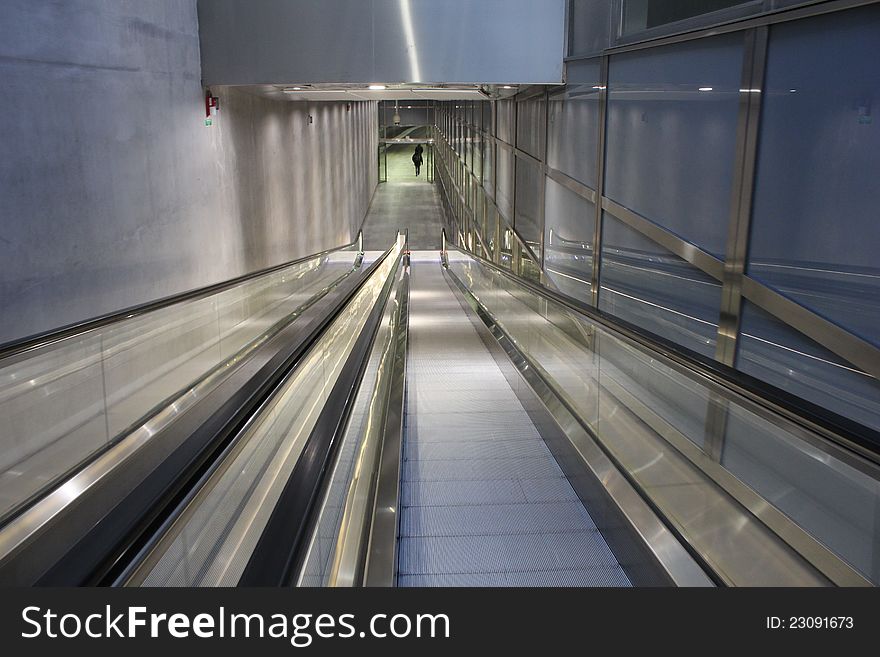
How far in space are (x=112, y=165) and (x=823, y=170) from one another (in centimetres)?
580

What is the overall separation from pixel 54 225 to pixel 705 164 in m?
4.91

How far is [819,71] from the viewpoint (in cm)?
404

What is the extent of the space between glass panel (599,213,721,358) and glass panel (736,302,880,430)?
544mm

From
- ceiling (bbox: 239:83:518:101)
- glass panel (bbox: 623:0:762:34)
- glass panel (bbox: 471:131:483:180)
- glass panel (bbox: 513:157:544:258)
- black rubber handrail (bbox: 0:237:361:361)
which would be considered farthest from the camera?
glass panel (bbox: 471:131:483:180)

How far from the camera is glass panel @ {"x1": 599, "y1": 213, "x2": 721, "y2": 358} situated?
5.45 meters

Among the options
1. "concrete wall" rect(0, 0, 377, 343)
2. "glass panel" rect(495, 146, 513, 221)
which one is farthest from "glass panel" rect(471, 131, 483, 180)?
"concrete wall" rect(0, 0, 377, 343)

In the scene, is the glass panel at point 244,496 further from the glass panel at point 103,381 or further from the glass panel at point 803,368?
the glass panel at point 803,368

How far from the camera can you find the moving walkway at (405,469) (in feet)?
6.55

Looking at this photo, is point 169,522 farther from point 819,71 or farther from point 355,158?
point 355,158

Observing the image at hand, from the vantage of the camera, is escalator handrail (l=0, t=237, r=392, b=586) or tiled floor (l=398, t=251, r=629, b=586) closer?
escalator handrail (l=0, t=237, r=392, b=586)

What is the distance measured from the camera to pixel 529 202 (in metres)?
12.9

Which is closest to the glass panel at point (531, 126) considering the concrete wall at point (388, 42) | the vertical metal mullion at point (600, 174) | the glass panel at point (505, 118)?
the glass panel at point (505, 118)

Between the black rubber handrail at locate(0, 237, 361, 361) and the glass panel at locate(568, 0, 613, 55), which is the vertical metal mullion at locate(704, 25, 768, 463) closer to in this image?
the glass panel at locate(568, 0, 613, 55)

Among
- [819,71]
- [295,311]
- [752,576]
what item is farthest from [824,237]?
[295,311]
